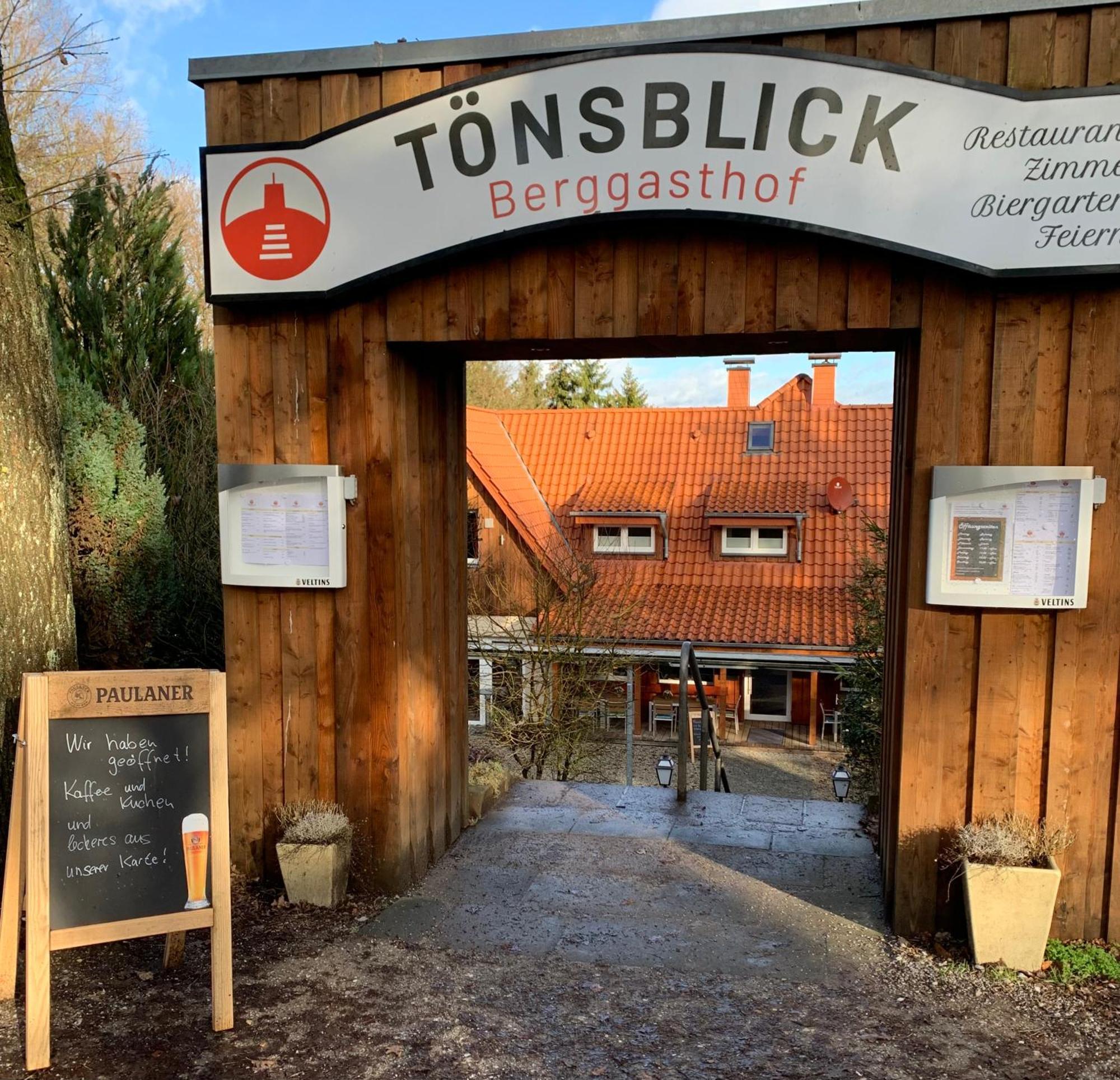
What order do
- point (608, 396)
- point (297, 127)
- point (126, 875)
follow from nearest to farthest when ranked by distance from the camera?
point (126, 875) → point (297, 127) → point (608, 396)

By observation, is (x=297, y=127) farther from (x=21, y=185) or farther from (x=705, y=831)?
(x=705, y=831)

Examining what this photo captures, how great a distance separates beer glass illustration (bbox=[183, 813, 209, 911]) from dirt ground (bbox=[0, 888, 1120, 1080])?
0.42m

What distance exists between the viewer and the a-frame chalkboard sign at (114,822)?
302cm

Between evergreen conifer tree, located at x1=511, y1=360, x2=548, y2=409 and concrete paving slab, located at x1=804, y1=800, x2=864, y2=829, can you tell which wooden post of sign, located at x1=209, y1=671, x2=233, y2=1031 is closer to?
concrete paving slab, located at x1=804, y1=800, x2=864, y2=829

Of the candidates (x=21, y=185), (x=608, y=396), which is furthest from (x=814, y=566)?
(x=608, y=396)

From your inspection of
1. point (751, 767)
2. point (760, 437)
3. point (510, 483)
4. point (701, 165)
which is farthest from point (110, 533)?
point (760, 437)

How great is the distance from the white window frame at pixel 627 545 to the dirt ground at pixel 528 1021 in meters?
14.3

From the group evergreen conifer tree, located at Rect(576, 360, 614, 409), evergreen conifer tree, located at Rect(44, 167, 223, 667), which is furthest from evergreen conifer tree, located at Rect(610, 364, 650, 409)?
evergreen conifer tree, located at Rect(44, 167, 223, 667)

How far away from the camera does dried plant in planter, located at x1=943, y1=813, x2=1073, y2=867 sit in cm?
361

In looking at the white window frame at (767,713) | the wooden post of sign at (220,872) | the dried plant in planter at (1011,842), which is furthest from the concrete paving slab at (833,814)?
the white window frame at (767,713)

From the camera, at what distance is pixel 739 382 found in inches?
874

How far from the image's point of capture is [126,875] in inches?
125

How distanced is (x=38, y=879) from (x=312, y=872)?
1.37 m

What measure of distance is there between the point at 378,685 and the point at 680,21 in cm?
313
